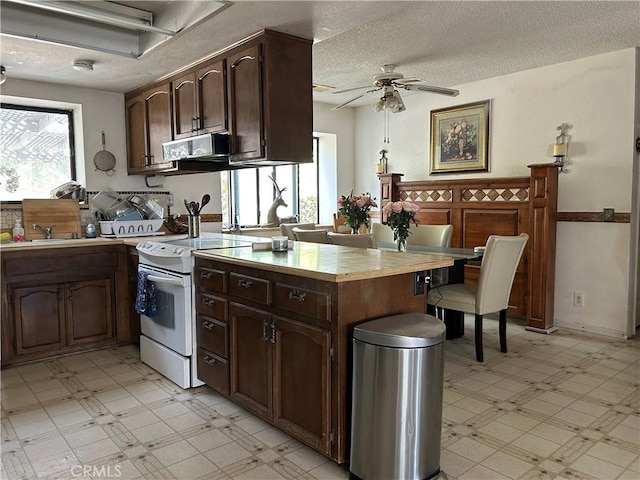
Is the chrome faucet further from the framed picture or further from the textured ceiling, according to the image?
the framed picture

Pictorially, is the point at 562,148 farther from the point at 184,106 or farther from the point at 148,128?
the point at 148,128

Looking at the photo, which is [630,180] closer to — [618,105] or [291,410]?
[618,105]

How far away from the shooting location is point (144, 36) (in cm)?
323

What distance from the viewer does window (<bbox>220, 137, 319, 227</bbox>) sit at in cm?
578

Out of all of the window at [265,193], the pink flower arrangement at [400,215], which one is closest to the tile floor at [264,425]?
the pink flower arrangement at [400,215]

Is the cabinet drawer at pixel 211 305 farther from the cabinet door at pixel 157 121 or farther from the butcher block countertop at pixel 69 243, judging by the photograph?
the cabinet door at pixel 157 121

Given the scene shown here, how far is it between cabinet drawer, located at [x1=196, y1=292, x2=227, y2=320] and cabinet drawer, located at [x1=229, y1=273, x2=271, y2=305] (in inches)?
5.2

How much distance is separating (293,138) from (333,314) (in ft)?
4.87

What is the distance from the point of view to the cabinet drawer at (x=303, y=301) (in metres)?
2.02

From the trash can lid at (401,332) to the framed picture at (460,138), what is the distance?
3.38 metres

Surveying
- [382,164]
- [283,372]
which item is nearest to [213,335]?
[283,372]

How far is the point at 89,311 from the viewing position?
382 cm

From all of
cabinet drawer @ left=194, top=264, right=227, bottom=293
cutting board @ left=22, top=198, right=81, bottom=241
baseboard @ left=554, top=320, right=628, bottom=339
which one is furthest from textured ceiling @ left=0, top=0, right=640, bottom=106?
baseboard @ left=554, top=320, right=628, bottom=339

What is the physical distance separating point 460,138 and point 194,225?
3.02m
